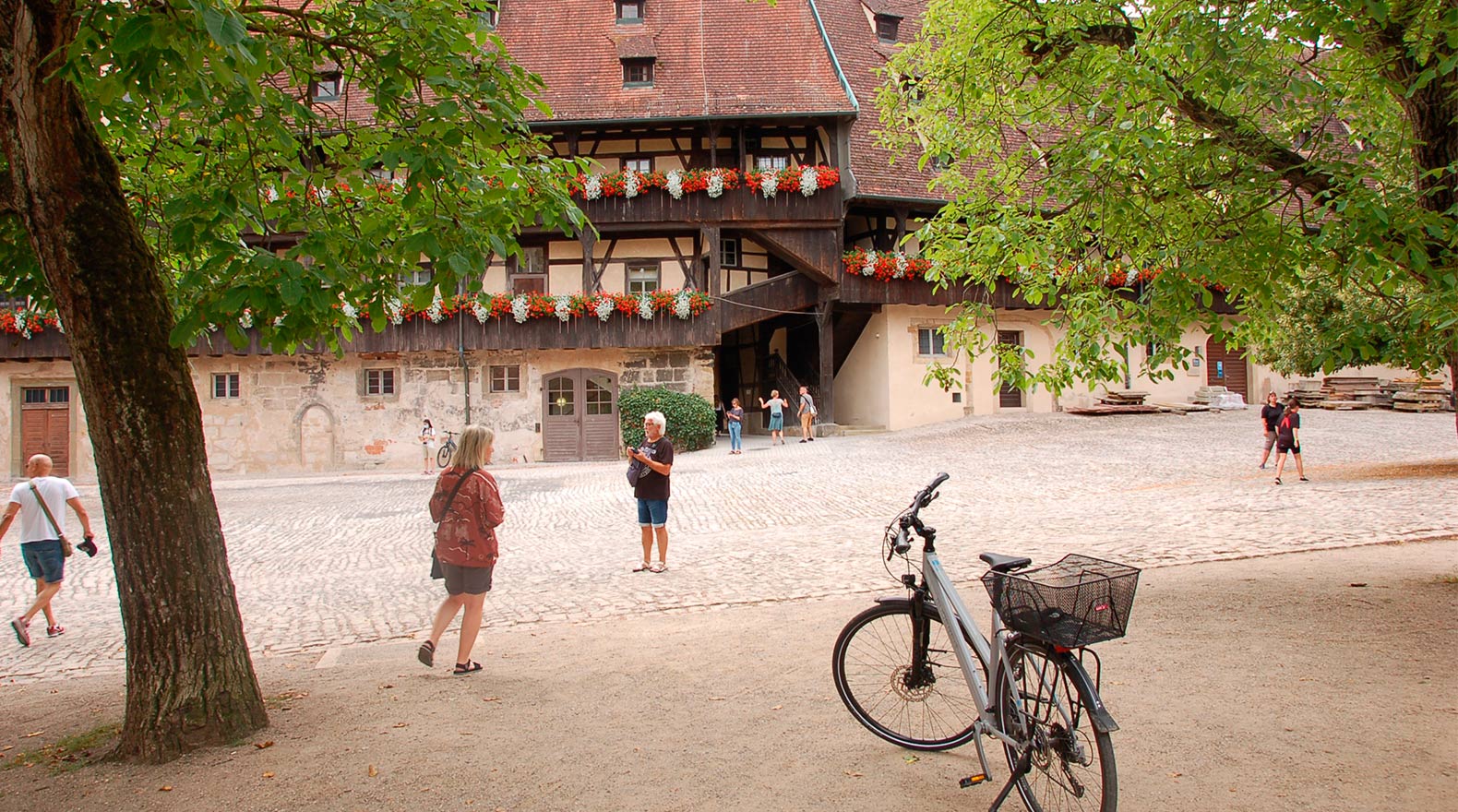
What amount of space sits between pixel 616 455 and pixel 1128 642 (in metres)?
19.2

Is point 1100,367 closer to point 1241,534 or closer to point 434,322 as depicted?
point 1241,534

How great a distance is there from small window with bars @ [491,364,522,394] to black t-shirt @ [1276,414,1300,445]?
16816 mm

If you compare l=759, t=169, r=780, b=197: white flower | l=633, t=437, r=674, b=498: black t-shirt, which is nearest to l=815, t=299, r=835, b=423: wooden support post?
l=759, t=169, r=780, b=197: white flower

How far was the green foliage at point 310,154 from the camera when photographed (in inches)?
135

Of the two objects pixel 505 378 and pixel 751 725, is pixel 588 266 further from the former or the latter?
pixel 751 725

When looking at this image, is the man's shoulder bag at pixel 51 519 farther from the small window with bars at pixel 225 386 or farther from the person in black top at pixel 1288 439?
the small window with bars at pixel 225 386

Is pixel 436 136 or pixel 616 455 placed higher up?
pixel 436 136

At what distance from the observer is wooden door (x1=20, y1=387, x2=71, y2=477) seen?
24.2m

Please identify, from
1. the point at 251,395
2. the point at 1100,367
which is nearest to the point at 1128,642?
the point at 1100,367

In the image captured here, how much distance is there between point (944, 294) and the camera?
24.5 meters

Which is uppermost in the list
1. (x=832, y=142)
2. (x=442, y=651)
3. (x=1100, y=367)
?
(x=832, y=142)

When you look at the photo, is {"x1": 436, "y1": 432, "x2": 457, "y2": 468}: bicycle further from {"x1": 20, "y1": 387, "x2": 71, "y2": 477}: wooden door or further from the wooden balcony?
{"x1": 20, "y1": 387, "x2": 71, "y2": 477}: wooden door

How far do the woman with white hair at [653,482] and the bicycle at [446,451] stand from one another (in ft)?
45.5

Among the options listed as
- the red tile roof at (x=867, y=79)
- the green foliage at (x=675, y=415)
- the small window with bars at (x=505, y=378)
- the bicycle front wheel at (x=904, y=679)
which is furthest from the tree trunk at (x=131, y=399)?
the small window with bars at (x=505, y=378)
